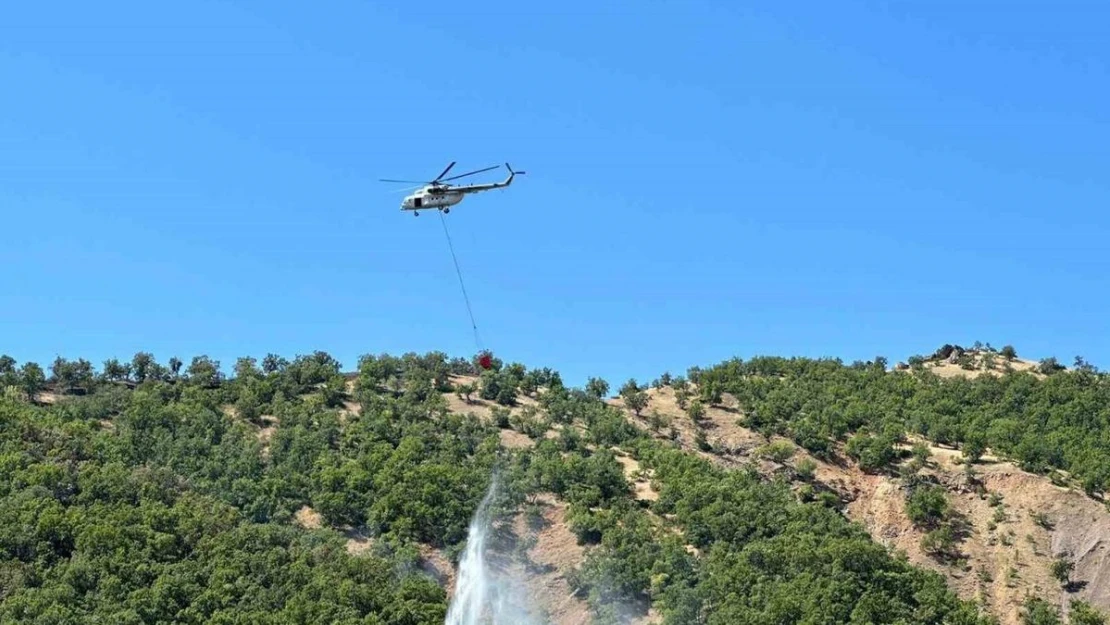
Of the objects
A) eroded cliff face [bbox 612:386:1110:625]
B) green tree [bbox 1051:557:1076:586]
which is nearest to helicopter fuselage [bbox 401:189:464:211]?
eroded cliff face [bbox 612:386:1110:625]

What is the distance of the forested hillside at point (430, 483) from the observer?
11488 centimetres

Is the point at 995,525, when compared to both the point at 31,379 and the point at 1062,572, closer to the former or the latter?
the point at 1062,572

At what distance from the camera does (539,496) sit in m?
138

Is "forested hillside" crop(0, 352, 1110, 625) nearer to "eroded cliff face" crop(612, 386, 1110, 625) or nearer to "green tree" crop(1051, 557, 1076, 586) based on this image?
"eroded cliff face" crop(612, 386, 1110, 625)

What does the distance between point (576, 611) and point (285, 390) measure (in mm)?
57801

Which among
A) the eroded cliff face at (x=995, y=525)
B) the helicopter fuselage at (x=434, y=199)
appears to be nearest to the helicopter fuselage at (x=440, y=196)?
the helicopter fuselage at (x=434, y=199)

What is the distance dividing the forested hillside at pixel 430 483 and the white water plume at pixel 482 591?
140 centimetres

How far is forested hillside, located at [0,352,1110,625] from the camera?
377 ft

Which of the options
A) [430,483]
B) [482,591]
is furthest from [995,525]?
[430,483]

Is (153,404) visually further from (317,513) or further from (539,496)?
(539,496)

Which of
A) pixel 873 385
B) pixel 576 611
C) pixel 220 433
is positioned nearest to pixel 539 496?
pixel 576 611

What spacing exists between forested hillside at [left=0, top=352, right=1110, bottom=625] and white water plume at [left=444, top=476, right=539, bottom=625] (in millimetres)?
1399

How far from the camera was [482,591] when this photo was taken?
123m

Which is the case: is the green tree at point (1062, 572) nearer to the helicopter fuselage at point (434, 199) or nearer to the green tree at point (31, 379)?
the helicopter fuselage at point (434, 199)
